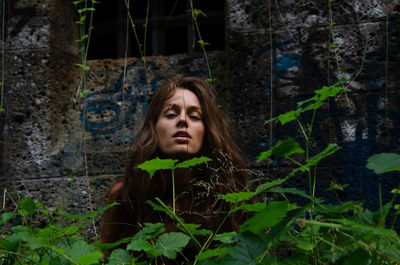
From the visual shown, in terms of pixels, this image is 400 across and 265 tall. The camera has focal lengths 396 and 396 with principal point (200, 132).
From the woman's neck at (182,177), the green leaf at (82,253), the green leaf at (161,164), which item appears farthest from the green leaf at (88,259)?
the woman's neck at (182,177)

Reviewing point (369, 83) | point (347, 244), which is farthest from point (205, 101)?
point (347, 244)

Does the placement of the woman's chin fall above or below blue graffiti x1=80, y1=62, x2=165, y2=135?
below

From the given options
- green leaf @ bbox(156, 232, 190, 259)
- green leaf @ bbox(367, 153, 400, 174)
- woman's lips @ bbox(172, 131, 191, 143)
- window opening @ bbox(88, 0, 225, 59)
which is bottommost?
green leaf @ bbox(156, 232, 190, 259)

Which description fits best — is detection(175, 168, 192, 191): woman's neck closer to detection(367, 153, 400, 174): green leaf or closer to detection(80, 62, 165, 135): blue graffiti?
detection(80, 62, 165, 135): blue graffiti

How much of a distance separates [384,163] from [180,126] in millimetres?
1135

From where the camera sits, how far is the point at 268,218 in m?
0.75

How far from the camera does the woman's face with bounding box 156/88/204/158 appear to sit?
68.5 inches

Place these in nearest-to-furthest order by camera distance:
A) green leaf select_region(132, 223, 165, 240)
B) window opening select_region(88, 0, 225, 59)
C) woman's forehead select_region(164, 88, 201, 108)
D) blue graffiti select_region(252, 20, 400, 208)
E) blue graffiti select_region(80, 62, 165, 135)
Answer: green leaf select_region(132, 223, 165, 240) < woman's forehead select_region(164, 88, 201, 108) < blue graffiti select_region(252, 20, 400, 208) < blue graffiti select_region(80, 62, 165, 135) < window opening select_region(88, 0, 225, 59)

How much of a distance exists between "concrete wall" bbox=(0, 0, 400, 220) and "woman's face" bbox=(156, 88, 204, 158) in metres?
0.54

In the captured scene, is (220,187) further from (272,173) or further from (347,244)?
(347,244)

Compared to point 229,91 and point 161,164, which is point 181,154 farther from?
point 229,91

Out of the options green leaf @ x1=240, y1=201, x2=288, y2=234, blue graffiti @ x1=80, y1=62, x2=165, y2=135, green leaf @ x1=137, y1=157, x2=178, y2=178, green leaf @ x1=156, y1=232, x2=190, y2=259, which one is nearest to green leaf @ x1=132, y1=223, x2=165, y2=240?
green leaf @ x1=156, y1=232, x2=190, y2=259

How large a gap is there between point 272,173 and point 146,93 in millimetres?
946

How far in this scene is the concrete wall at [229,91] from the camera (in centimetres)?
219
